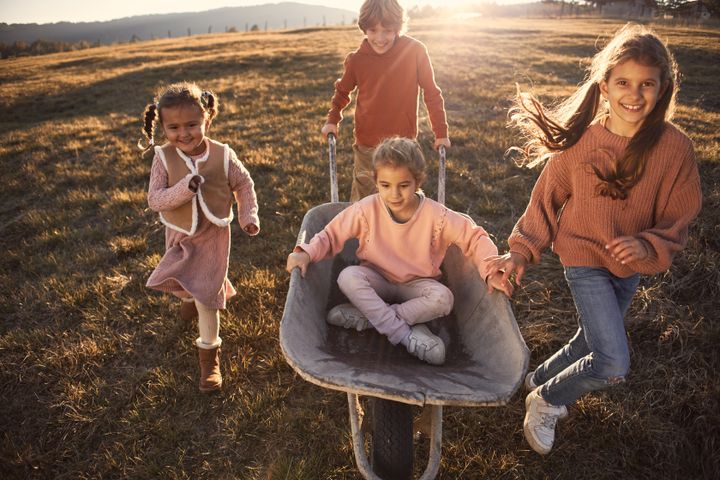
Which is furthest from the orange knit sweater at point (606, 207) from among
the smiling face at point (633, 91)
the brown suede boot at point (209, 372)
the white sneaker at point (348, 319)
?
the brown suede boot at point (209, 372)

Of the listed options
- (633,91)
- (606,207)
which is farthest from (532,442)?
(633,91)

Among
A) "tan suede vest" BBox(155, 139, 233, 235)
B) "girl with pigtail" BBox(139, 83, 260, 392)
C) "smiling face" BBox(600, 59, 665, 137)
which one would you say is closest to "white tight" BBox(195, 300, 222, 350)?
"girl with pigtail" BBox(139, 83, 260, 392)

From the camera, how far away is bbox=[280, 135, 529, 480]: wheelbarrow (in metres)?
1.62

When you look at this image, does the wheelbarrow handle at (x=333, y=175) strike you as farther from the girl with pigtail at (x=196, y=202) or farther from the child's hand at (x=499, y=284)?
the child's hand at (x=499, y=284)

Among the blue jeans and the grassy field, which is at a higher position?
the blue jeans

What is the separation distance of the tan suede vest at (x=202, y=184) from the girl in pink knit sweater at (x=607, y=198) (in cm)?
177

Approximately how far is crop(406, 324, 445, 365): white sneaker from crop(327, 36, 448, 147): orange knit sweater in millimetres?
1954

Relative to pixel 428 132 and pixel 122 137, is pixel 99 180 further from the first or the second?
pixel 428 132

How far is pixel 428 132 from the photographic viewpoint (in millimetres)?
8391

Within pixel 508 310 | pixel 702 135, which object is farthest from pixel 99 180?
pixel 702 135

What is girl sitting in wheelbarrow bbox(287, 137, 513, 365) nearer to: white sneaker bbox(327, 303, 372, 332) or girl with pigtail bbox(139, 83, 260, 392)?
white sneaker bbox(327, 303, 372, 332)

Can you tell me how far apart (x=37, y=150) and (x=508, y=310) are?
10112mm

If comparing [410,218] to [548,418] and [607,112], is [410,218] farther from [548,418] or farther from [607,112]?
[548,418]

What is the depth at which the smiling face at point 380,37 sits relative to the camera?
11.3ft
